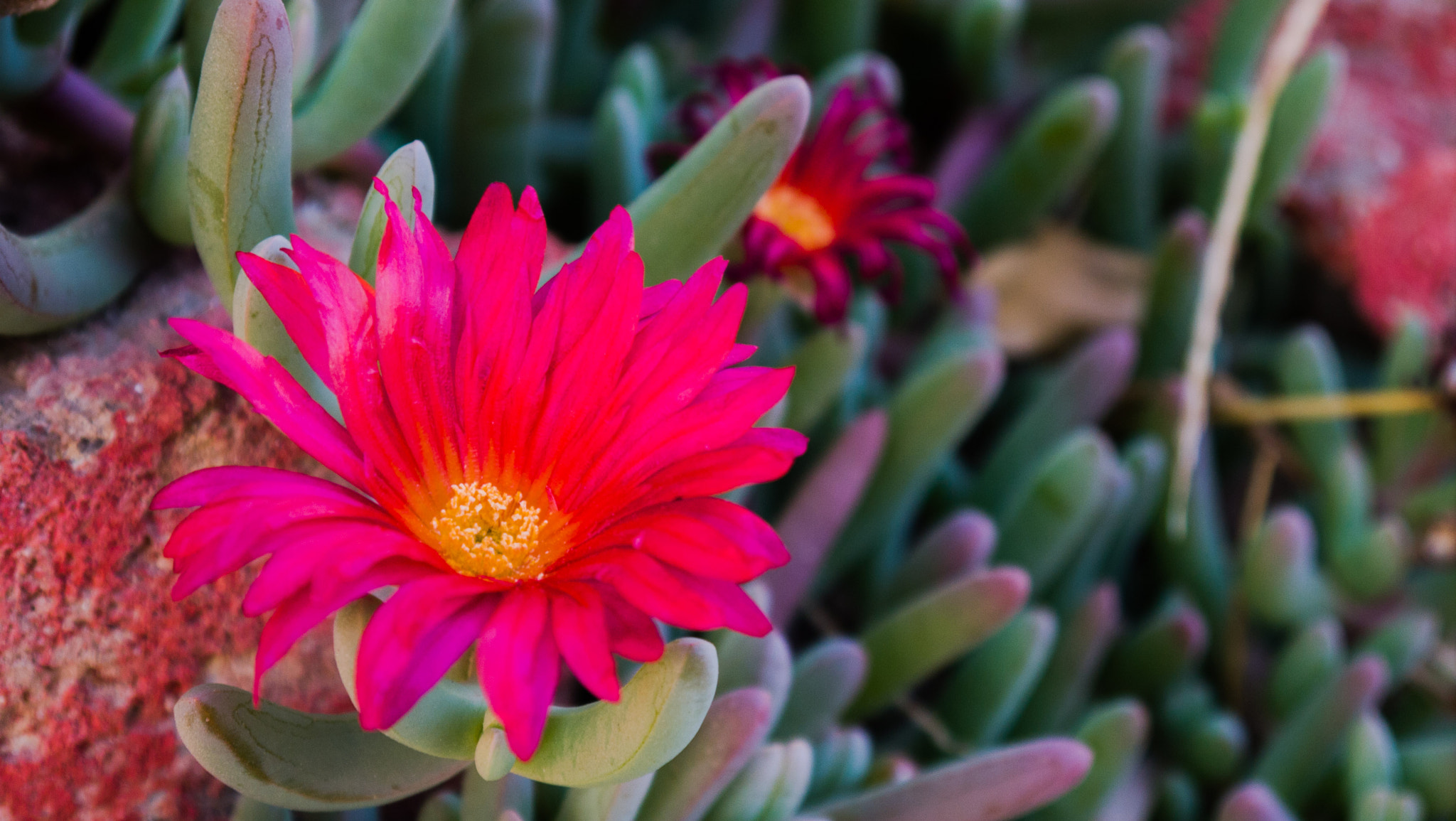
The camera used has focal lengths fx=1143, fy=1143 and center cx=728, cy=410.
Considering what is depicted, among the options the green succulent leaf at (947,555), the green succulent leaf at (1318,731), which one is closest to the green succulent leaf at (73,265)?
the green succulent leaf at (947,555)

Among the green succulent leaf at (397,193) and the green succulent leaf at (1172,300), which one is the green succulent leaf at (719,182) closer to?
the green succulent leaf at (397,193)

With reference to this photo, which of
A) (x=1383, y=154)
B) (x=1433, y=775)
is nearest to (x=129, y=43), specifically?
(x=1433, y=775)

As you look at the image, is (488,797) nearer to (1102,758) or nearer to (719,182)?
(719,182)

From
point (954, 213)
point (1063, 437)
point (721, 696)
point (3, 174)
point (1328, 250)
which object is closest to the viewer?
point (721, 696)

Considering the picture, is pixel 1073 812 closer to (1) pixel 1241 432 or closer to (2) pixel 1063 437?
(2) pixel 1063 437

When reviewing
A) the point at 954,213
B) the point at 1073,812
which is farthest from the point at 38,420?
the point at 954,213

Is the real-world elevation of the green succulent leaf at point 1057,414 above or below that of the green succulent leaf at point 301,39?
below

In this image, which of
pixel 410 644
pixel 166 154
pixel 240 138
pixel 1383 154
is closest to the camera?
pixel 410 644
